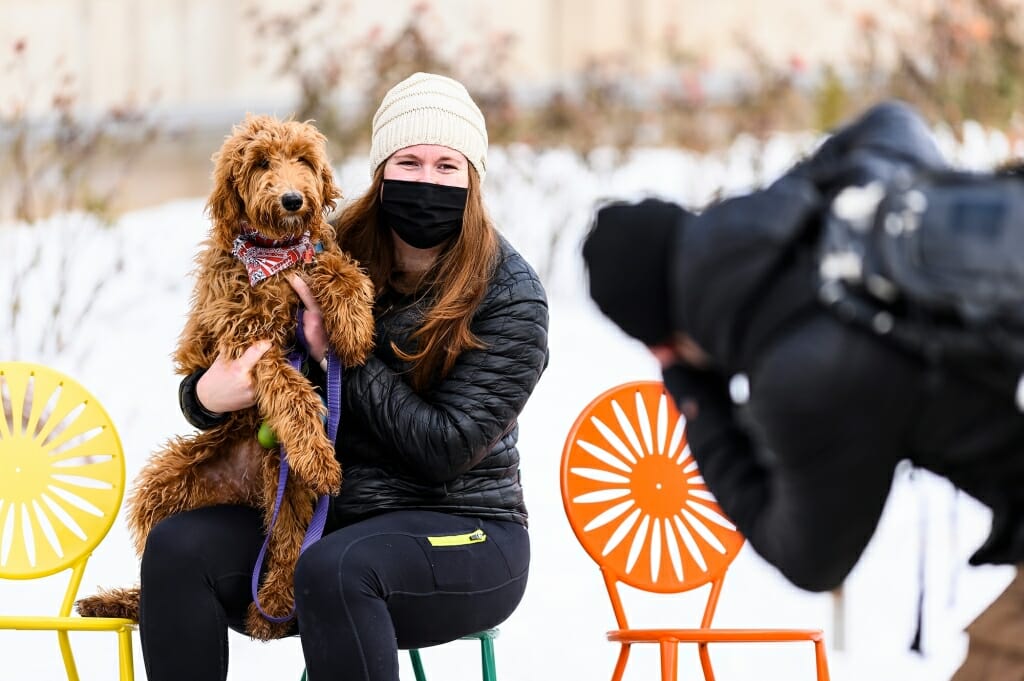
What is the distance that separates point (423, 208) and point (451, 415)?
459 millimetres

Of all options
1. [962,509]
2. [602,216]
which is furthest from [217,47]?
[602,216]

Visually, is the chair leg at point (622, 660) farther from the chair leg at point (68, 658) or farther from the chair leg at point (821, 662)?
the chair leg at point (68, 658)

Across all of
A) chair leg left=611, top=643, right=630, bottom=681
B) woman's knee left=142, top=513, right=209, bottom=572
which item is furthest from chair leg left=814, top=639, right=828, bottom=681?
woman's knee left=142, top=513, right=209, bottom=572

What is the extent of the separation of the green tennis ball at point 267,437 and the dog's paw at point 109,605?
0.50 m

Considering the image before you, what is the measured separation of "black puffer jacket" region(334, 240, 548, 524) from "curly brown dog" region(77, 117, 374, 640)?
0.10 metres

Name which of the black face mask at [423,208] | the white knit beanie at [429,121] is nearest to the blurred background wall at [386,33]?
the white knit beanie at [429,121]

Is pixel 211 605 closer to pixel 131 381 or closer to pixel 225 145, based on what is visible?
pixel 225 145

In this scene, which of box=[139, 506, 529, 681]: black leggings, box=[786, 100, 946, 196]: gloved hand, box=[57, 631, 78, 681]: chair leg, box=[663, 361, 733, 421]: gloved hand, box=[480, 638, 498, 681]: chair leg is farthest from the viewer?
box=[57, 631, 78, 681]: chair leg

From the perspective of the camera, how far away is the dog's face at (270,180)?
2666 millimetres

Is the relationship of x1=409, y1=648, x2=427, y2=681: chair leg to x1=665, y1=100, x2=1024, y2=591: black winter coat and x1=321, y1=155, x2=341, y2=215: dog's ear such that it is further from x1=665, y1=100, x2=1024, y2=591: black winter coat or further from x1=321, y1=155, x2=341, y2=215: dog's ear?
x1=665, y1=100, x2=1024, y2=591: black winter coat

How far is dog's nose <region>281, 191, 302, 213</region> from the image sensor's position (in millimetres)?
2641

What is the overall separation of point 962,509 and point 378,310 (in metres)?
Answer: 3.05

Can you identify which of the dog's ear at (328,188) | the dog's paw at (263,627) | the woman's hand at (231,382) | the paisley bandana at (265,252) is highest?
the dog's ear at (328,188)

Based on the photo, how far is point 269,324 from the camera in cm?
278
